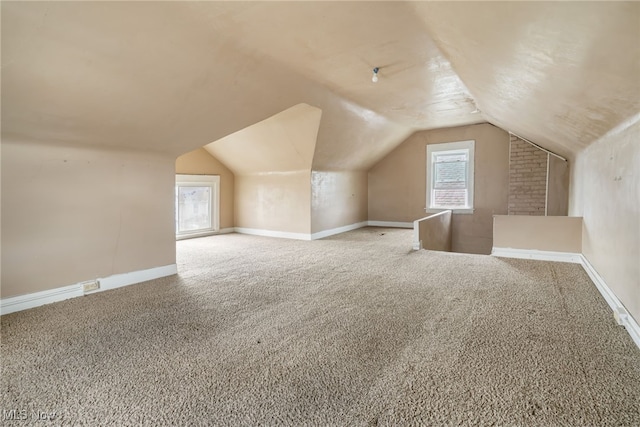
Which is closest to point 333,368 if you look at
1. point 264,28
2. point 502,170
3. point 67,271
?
point 264,28

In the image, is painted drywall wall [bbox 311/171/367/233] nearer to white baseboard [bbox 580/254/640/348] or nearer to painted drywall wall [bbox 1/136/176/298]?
painted drywall wall [bbox 1/136/176/298]

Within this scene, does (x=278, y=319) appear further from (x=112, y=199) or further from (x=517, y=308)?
(x=112, y=199)

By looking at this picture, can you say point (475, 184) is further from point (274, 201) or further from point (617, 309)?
point (617, 309)

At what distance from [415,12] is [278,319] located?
2.43 meters

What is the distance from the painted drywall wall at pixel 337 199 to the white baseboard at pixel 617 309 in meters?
4.10

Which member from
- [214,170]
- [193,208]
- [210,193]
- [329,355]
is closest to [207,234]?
[193,208]

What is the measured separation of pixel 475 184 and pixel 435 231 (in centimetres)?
194

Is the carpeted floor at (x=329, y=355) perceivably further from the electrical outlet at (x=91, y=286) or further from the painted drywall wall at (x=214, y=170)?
the painted drywall wall at (x=214, y=170)

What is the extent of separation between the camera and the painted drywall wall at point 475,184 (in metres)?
6.55

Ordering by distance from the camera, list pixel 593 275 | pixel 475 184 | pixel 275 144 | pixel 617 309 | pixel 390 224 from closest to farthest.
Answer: pixel 617 309 → pixel 593 275 → pixel 275 144 → pixel 475 184 → pixel 390 224

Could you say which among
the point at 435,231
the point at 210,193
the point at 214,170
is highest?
the point at 214,170

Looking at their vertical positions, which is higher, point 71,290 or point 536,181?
point 536,181

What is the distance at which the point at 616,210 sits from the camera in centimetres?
247

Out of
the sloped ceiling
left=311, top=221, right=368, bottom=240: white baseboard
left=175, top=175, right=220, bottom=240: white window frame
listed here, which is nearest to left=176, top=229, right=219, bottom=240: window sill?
left=175, top=175, right=220, bottom=240: white window frame
